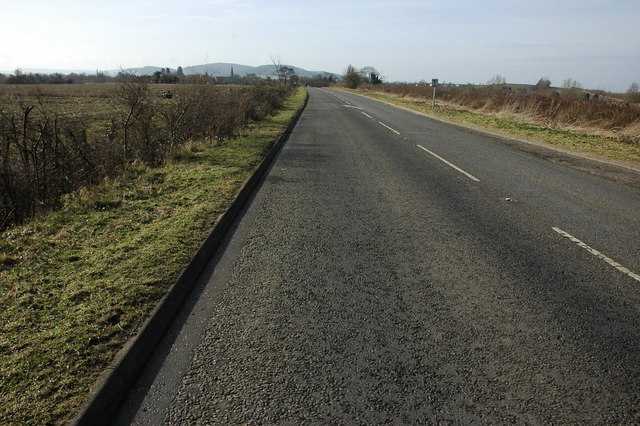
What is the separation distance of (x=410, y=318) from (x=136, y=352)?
82.7 inches

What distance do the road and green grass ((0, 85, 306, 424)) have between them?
384 millimetres

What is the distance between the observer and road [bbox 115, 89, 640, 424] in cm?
270

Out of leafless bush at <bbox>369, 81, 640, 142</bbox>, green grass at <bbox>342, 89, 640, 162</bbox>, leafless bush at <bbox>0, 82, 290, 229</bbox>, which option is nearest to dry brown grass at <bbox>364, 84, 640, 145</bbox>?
leafless bush at <bbox>369, 81, 640, 142</bbox>

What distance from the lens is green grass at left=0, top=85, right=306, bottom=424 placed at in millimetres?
2703

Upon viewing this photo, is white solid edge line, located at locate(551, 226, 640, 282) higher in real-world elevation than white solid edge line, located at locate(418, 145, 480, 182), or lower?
lower

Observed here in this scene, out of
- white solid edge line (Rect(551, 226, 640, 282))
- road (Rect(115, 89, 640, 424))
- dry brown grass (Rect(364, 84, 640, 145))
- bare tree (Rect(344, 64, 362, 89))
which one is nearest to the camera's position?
road (Rect(115, 89, 640, 424))

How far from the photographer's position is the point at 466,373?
2979 mm

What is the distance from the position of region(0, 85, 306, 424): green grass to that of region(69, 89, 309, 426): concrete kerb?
0.07 m

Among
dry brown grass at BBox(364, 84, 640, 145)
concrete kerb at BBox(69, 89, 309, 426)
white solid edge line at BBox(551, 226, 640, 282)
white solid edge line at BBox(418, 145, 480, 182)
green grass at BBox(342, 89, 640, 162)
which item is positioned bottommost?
concrete kerb at BBox(69, 89, 309, 426)

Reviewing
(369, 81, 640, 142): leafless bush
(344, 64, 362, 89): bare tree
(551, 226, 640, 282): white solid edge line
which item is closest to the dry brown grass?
(369, 81, 640, 142): leafless bush

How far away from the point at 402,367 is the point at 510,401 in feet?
2.24

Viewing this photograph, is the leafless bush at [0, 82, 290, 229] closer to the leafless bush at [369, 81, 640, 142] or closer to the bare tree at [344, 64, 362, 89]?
the leafless bush at [369, 81, 640, 142]

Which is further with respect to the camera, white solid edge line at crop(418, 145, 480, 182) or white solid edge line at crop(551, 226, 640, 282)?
white solid edge line at crop(418, 145, 480, 182)

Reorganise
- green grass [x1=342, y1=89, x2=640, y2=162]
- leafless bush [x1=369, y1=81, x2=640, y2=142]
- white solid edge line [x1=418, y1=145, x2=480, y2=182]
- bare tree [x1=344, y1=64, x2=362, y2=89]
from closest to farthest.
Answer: white solid edge line [x1=418, y1=145, x2=480, y2=182], green grass [x1=342, y1=89, x2=640, y2=162], leafless bush [x1=369, y1=81, x2=640, y2=142], bare tree [x1=344, y1=64, x2=362, y2=89]
